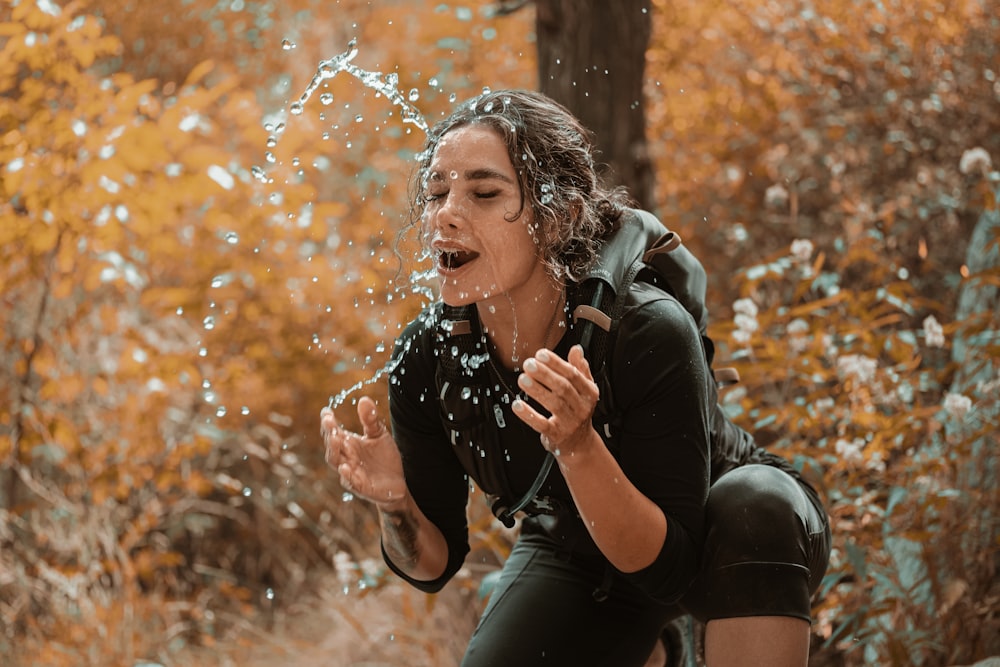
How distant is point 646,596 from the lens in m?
2.23

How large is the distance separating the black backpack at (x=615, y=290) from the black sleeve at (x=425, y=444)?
0.08 metres

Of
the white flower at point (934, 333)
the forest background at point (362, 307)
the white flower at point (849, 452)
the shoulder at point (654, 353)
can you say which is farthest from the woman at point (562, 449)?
the white flower at point (934, 333)

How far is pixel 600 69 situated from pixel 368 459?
6.12 feet

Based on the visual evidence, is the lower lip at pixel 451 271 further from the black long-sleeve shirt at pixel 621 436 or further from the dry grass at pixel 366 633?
the dry grass at pixel 366 633

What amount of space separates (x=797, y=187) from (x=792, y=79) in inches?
22.5

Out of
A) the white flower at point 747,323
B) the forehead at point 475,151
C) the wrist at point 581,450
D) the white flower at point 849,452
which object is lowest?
the white flower at point 849,452

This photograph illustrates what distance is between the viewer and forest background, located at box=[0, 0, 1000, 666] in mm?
3023

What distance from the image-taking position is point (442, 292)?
203 centimetres

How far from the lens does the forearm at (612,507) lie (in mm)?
1797

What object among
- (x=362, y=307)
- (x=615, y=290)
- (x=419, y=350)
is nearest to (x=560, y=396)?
(x=615, y=290)

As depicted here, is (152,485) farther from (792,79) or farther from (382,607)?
(792,79)

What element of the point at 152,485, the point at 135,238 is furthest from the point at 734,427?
the point at 135,238

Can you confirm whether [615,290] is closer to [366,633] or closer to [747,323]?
[747,323]

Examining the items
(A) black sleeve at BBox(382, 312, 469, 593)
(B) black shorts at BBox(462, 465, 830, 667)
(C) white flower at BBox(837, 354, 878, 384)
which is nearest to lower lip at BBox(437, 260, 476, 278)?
(A) black sleeve at BBox(382, 312, 469, 593)
